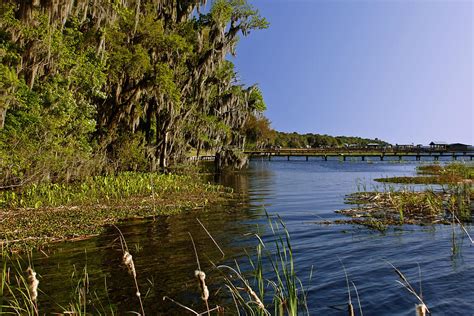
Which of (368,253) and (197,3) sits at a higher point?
(197,3)

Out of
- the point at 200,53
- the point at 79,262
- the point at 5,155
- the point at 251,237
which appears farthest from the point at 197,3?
the point at 79,262

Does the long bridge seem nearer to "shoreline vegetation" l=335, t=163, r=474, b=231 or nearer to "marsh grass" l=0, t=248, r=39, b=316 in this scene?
"shoreline vegetation" l=335, t=163, r=474, b=231

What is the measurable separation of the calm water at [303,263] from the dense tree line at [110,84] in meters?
6.07

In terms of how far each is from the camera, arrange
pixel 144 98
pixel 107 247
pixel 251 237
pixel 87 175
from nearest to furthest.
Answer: pixel 107 247 → pixel 251 237 → pixel 87 175 → pixel 144 98

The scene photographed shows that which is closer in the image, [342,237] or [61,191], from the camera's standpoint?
[342,237]

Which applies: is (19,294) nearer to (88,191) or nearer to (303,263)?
(303,263)

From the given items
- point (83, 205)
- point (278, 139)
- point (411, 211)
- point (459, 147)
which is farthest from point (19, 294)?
point (278, 139)

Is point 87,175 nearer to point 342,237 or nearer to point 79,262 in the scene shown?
point 79,262

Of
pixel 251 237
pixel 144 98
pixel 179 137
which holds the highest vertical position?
pixel 144 98

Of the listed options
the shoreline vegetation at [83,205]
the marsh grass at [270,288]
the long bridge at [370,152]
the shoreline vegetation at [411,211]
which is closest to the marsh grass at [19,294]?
the marsh grass at [270,288]

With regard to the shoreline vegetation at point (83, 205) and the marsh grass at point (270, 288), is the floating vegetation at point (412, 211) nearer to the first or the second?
the marsh grass at point (270, 288)

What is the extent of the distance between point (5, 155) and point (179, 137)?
18.6 meters

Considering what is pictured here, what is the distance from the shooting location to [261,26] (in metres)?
30.1

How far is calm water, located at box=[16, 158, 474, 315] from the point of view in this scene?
19.6ft
